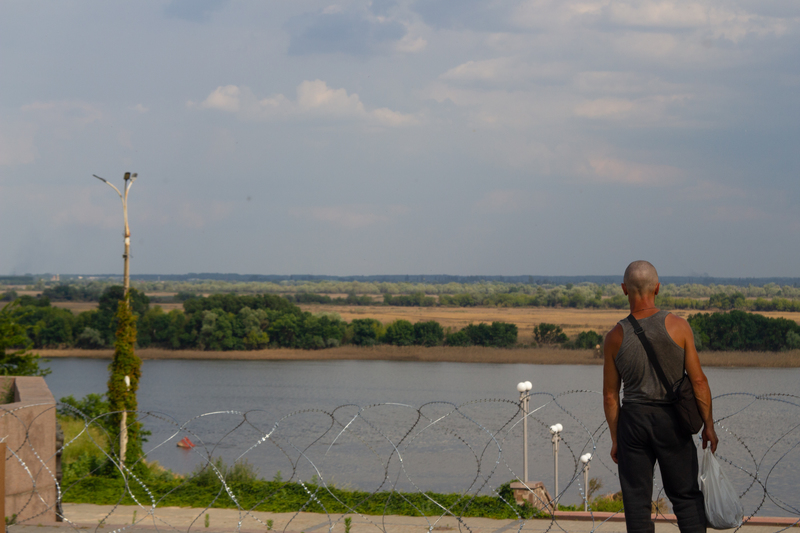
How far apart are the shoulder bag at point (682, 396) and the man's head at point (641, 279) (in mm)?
283

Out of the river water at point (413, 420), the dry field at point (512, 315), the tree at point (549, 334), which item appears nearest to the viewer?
the river water at point (413, 420)

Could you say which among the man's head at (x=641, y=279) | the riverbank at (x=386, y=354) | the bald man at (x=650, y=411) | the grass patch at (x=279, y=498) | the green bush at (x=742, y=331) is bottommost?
the riverbank at (x=386, y=354)

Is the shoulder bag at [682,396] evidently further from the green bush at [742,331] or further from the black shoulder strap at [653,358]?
the green bush at [742,331]

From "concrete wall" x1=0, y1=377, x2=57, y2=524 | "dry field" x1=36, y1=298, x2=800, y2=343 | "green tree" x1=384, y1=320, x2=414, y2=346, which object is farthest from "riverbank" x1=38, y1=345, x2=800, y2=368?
"concrete wall" x1=0, y1=377, x2=57, y2=524

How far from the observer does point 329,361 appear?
87000 mm

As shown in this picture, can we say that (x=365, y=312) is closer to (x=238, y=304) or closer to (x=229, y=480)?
(x=238, y=304)

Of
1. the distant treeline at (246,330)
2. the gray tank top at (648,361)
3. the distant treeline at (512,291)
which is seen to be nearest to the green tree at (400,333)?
the distant treeline at (246,330)

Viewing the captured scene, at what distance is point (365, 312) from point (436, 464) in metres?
103

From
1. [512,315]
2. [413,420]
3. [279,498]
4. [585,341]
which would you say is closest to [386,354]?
[585,341]

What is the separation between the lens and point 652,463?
12.7 feet

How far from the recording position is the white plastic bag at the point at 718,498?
382 cm

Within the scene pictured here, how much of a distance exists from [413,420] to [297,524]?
29.8 metres

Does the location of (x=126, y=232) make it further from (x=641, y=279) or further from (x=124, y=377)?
(x=641, y=279)

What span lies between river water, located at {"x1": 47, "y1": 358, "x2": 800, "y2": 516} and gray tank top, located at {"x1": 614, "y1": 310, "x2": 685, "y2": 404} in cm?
116
